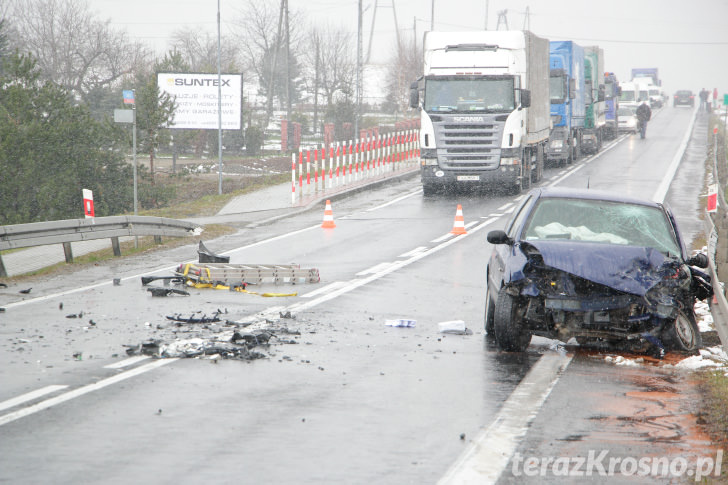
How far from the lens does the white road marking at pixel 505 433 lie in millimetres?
5406

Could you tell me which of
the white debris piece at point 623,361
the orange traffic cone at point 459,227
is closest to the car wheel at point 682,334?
the white debris piece at point 623,361

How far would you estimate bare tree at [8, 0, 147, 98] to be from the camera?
67.9 m

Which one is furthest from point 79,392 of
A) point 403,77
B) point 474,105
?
point 403,77

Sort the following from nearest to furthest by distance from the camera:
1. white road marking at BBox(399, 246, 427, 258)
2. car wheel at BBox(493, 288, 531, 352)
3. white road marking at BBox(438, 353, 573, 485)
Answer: white road marking at BBox(438, 353, 573, 485) < car wheel at BBox(493, 288, 531, 352) < white road marking at BBox(399, 246, 427, 258)

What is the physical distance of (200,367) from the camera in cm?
812

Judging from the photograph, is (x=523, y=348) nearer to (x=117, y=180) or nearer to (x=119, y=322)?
(x=119, y=322)

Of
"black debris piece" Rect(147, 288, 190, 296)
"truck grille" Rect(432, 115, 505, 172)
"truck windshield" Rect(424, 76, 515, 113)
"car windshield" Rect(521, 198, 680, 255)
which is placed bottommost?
"black debris piece" Rect(147, 288, 190, 296)

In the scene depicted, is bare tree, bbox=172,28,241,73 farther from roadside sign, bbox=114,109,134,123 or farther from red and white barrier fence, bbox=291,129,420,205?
roadside sign, bbox=114,109,134,123

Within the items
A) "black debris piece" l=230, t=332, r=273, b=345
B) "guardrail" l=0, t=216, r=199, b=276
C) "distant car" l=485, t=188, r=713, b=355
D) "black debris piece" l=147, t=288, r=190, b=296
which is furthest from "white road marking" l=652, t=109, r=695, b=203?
"black debris piece" l=230, t=332, r=273, b=345

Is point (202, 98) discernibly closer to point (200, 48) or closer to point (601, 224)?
point (601, 224)

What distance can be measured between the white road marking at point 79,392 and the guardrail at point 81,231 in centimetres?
658

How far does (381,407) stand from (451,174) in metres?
20.6

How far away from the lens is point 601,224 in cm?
948

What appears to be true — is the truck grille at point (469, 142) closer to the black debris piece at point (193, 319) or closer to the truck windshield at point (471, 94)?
the truck windshield at point (471, 94)
